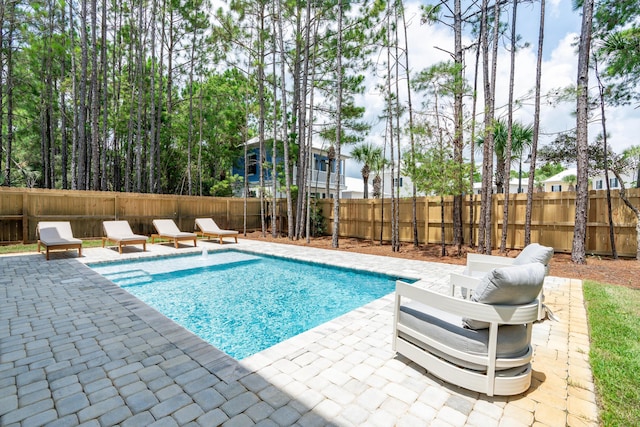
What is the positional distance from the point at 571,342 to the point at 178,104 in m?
18.6

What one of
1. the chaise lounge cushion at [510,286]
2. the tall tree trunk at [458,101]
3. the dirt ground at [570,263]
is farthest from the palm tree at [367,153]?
the chaise lounge cushion at [510,286]

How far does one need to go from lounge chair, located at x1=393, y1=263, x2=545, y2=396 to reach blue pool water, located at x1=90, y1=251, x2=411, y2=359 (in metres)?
2.30

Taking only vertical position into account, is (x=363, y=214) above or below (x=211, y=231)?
→ above

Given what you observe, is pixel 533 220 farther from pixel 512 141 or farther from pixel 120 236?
pixel 120 236

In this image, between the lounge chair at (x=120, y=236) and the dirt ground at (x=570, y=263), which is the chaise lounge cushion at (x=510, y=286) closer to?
the dirt ground at (x=570, y=263)

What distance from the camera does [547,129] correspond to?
836cm

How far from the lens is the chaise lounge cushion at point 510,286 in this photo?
2.03m

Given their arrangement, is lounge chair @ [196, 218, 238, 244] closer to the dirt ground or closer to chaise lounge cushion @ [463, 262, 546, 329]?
the dirt ground

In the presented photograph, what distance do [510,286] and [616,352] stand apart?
187cm

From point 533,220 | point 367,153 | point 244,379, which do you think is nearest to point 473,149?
point 533,220

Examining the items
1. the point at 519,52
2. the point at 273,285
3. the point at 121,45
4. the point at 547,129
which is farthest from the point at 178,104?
the point at 547,129

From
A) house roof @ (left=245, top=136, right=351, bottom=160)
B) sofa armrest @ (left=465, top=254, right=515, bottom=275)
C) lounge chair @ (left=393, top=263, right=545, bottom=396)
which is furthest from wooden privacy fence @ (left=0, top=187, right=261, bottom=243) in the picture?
lounge chair @ (left=393, top=263, right=545, bottom=396)

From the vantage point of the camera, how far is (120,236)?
8.62m

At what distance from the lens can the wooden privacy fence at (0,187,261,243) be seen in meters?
8.80
